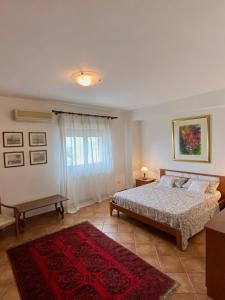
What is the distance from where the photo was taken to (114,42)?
1695 mm

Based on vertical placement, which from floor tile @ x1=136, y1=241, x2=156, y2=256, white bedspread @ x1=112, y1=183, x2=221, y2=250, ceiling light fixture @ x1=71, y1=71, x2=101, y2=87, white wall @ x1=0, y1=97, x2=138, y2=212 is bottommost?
floor tile @ x1=136, y1=241, x2=156, y2=256

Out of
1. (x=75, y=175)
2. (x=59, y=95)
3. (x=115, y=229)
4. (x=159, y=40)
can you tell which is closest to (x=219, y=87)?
(x=159, y=40)

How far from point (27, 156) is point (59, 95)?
140cm

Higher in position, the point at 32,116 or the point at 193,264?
the point at 32,116

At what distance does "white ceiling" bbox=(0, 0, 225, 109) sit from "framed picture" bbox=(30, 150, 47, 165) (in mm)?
1350

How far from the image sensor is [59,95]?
3.46 metres

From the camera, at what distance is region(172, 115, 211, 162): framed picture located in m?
3.97

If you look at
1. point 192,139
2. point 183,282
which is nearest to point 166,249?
point 183,282

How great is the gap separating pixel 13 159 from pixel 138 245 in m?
2.76

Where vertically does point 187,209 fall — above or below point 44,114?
below

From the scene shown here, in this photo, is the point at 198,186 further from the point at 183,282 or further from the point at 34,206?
the point at 34,206

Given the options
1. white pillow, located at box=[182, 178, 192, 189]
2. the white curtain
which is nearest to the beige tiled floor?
the white curtain

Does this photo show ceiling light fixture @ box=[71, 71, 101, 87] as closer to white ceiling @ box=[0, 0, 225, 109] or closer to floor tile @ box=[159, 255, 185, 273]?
white ceiling @ box=[0, 0, 225, 109]

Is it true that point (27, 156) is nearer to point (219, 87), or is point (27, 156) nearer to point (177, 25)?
point (177, 25)
